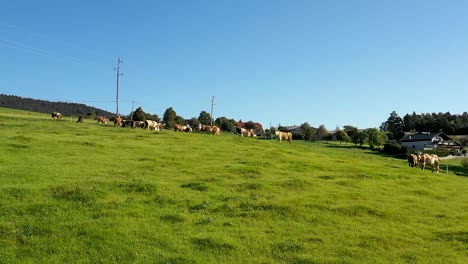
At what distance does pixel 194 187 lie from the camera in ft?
65.7

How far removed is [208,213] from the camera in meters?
16.3

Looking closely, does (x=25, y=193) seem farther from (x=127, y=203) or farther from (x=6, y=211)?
(x=127, y=203)

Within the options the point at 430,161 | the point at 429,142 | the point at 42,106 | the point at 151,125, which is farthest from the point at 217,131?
the point at 42,106

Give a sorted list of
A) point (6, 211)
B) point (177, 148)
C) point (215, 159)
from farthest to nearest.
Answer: point (177, 148) → point (215, 159) → point (6, 211)

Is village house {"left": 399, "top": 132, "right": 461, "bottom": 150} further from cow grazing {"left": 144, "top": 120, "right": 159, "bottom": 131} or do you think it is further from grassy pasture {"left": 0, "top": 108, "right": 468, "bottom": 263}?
grassy pasture {"left": 0, "top": 108, "right": 468, "bottom": 263}

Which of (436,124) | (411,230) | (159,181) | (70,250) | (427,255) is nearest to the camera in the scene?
(70,250)

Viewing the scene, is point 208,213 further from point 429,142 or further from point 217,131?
point 429,142

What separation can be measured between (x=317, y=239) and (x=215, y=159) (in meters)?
16.5

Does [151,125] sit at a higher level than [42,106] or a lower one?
lower

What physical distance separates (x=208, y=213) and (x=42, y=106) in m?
130

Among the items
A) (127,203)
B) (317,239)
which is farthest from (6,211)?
(317,239)

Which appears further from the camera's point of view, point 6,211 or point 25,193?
point 25,193

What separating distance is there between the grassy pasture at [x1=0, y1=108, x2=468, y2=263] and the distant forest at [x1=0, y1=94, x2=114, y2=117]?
103727 millimetres

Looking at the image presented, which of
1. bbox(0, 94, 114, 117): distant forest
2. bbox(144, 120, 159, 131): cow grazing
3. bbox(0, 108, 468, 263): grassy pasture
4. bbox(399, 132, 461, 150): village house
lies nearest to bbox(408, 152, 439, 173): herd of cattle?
bbox(0, 108, 468, 263): grassy pasture
